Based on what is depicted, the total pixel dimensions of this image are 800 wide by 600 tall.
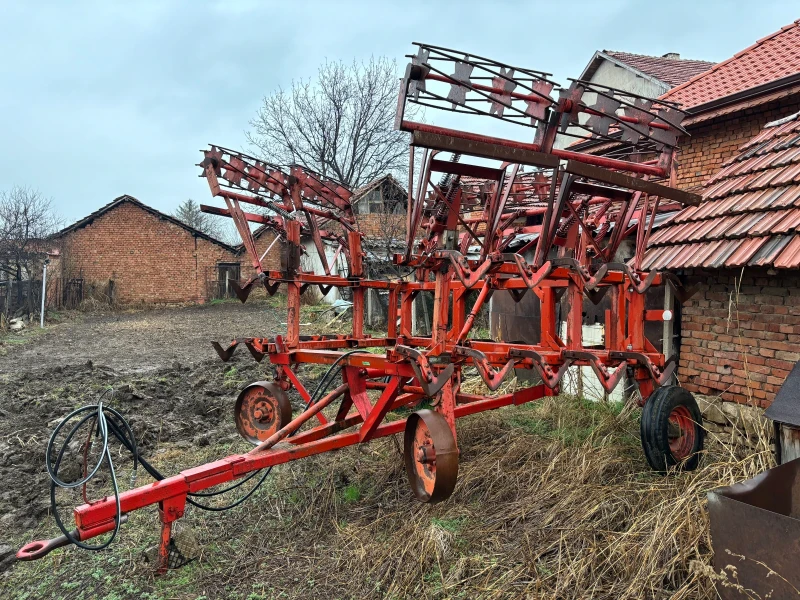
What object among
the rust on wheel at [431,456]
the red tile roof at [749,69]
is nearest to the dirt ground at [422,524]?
the rust on wheel at [431,456]

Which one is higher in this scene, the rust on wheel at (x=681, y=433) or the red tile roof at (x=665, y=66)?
the red tile roof at (x=665, y=66)

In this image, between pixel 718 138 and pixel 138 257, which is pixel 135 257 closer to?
pixel 138 257

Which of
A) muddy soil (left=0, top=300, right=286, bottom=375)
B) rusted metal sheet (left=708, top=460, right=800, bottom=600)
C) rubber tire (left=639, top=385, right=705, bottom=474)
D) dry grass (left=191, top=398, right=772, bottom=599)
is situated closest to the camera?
rusted metal sheet (left=708, top=460, right=800, bottom=600)

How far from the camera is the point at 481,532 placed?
13.0 ft

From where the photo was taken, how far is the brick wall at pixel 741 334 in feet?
15.7

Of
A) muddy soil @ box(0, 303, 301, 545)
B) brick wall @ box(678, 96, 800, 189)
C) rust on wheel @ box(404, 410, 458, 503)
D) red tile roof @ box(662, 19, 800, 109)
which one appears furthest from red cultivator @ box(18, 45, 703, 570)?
Answer: red tile roof @ box(662, 19, 800, 109)

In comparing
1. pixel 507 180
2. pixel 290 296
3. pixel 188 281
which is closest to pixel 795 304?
pixel 507 180

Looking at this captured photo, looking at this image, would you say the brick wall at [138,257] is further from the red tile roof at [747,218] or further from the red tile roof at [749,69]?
the red tile roof at [747,218]

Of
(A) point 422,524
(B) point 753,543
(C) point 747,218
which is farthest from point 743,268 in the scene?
(A) point 422,524

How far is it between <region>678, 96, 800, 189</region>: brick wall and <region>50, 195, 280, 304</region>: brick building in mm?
23040

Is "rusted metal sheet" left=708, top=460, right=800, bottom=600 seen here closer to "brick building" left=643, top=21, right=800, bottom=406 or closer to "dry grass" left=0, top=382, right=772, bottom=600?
"dry grass" left=0, top=382, right=772, bottom=600

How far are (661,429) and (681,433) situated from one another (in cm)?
41

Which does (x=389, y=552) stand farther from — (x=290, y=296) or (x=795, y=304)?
(x=795, y=304)

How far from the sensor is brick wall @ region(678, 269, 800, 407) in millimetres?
4777
